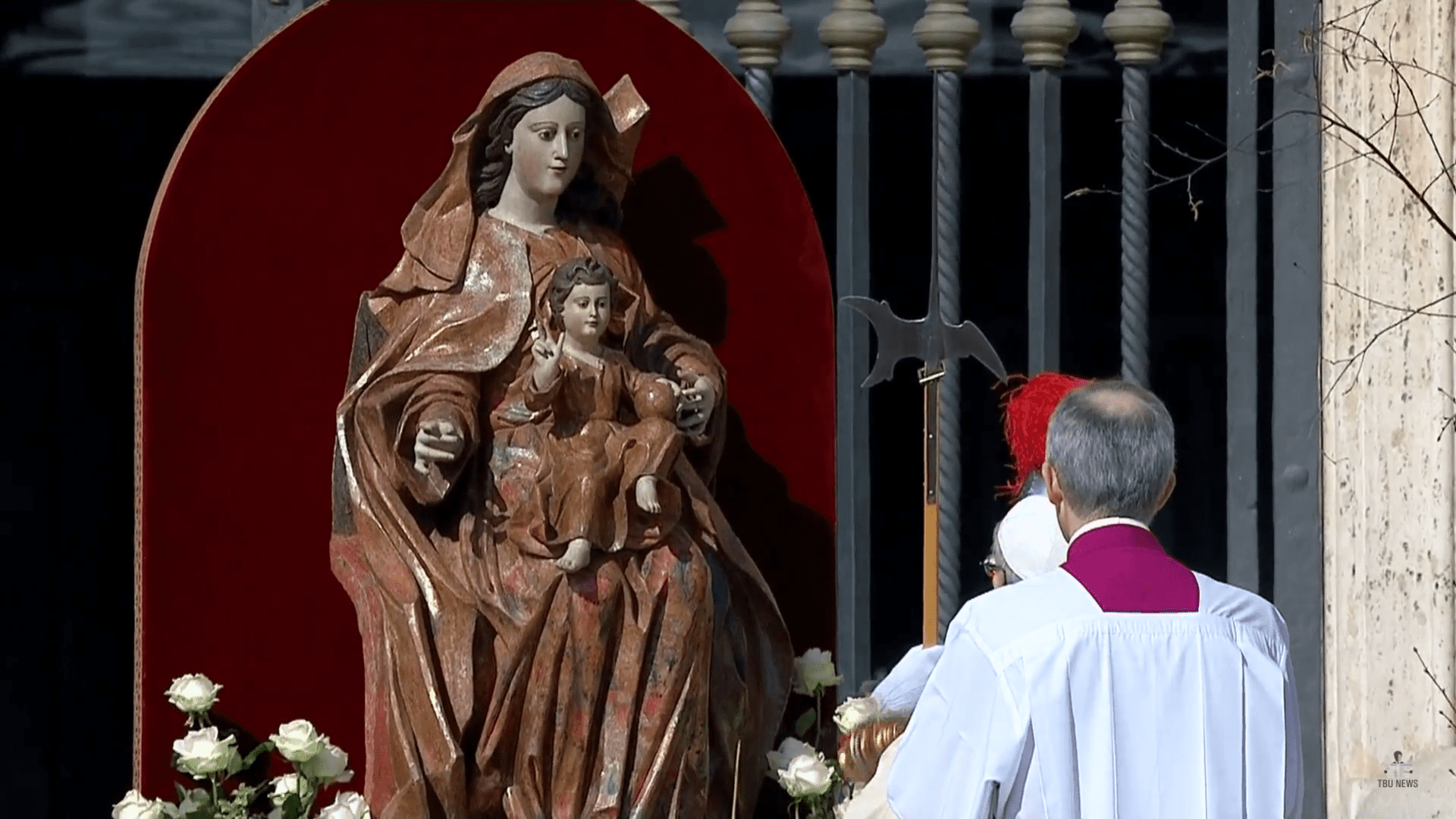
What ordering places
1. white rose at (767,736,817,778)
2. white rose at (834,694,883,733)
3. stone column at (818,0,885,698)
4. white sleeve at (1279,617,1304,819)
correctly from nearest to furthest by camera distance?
white sleeve at (1279,617,1304,819) < white rose at (834,694,883,733) < white rose at (767,736,817,778) < stone column at (818,0,885,698)

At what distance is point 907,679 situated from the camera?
4.84m

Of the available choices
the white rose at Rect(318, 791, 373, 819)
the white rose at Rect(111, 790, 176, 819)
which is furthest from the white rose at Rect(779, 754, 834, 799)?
the white rose at Rect(111, 790, 176, 819)

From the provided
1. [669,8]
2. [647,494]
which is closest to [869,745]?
[647,494]

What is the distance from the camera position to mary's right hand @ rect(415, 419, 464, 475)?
5.56m

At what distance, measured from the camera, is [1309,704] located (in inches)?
260

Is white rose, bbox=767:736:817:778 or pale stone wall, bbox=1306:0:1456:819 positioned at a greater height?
pale stone wall, bbox=1306:0:1456:819

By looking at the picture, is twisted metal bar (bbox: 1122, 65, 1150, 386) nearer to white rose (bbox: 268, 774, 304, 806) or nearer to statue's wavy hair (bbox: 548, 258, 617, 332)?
statue's wavy hair (bbox: 548, 258, 617, 332)

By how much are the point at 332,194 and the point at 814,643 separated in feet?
4.42

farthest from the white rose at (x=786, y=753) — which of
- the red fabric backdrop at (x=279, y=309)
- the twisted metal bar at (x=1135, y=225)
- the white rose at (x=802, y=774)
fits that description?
the twisted metal bar at (x=1135, y=225)

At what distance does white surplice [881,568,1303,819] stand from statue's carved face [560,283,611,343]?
1.48m

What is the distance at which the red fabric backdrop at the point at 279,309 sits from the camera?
19.9ft

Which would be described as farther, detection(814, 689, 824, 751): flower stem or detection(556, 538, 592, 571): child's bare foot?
detection(814, 689, 824, 751): flower stem

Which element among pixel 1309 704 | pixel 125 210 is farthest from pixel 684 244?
pixel 125 210

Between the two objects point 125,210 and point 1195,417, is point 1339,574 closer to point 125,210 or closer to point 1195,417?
point 1195,417
